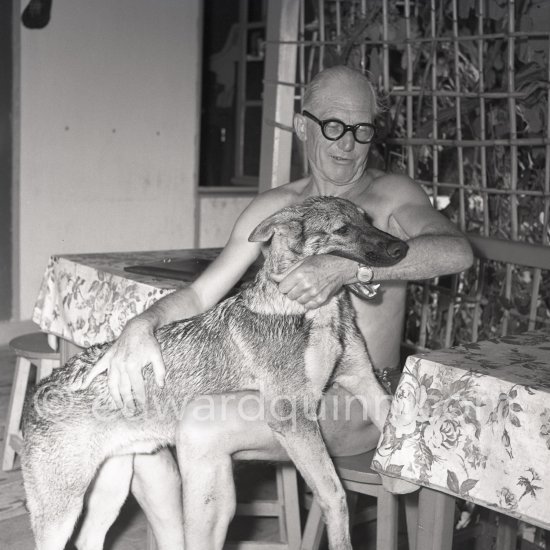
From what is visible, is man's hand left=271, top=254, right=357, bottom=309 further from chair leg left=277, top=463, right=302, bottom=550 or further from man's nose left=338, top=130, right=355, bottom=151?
chair leg left=277, top=463, right=302, bottom=550

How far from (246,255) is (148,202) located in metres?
4.88

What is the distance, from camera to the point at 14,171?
6.46m

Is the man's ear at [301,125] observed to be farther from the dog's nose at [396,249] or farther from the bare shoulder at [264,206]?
the dog's nose at [396,249]

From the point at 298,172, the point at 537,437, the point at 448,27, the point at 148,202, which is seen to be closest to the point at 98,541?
the point at 537,437

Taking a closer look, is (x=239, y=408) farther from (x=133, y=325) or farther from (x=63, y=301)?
(x=63, y=301)

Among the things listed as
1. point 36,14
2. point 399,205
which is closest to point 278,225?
point 399,205

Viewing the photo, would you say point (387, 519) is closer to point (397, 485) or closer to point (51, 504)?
point (397, 485)

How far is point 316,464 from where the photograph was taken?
84.9 inches

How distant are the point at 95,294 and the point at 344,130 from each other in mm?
1293

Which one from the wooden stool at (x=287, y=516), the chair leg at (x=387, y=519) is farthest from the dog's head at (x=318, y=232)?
the wooden stool at (x=287, y=516)

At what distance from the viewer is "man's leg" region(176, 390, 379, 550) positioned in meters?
2.19

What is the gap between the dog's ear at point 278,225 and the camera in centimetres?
231

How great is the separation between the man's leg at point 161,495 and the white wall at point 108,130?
4434 millimetres

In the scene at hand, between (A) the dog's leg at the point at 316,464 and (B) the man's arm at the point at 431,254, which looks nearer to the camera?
(A) the dog's leg at the point at 316,464
